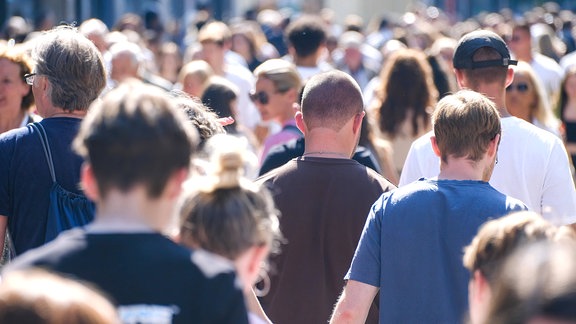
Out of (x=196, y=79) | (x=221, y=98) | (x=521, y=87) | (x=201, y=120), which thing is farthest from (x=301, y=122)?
(x=196, y=79)

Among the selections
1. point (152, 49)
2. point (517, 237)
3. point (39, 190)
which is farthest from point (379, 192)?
point (152, 49)

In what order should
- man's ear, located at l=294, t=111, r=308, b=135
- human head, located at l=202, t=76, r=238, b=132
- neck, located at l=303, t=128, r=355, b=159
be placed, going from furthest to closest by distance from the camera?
human head, located at l=202, t=76, r=238, b=132
man's ear, located at l=294, t=111, r=308, b=135
neck, located at l=303, t=128, r=355, b=159

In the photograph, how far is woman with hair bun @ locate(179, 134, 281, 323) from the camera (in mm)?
3018

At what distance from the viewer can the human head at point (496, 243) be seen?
294 cm

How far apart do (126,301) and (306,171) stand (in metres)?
2.51

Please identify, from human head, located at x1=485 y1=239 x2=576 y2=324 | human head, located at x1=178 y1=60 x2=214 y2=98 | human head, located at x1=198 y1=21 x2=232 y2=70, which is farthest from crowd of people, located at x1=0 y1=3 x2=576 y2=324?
human head, located at x1=198 y1=21 x2=232 y2=70

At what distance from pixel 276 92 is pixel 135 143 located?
564cm

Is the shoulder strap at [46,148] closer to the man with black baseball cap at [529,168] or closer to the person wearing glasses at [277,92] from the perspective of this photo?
the man with black baseball cap at [529,168]

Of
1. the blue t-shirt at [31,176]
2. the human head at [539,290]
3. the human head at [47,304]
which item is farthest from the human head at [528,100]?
the human head at [47,304]

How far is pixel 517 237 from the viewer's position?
2.98 m

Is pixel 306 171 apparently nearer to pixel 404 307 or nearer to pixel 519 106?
pixel 404 307

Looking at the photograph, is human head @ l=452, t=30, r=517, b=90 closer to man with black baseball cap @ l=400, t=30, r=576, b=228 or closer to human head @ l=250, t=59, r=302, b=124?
man with black baseball cap @ l=400, t=30, r=576, b=228

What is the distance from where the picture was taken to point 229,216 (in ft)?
9.88

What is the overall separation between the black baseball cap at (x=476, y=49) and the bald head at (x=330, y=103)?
0.80 metres
